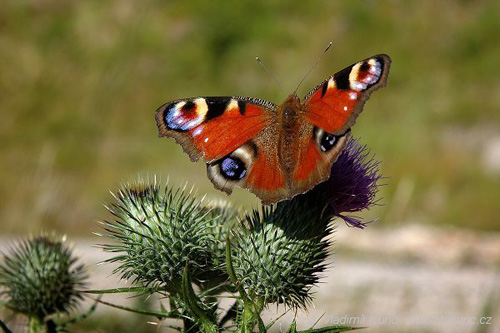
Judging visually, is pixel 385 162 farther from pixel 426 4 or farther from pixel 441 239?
pixel 426 4

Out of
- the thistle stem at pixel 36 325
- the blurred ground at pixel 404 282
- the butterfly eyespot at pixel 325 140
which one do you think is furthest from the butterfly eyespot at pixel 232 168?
the blurred ground at pixel 404 282

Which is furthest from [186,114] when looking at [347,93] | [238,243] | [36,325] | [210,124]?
[36,325]

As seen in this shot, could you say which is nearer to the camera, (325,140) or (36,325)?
(325,140)

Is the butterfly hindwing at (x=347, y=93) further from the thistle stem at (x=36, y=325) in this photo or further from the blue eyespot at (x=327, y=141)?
the thistle stem at (x=36, y=325)

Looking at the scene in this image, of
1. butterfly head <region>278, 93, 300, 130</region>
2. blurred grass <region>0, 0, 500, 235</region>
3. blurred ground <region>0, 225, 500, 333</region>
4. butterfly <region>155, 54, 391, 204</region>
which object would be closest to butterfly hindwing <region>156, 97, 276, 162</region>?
butterfly <region>155, 54, 391, 204</region>

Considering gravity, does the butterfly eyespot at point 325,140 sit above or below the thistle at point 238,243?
above

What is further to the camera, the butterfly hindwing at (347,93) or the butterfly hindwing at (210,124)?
the butterfly hindwing at (210,124)

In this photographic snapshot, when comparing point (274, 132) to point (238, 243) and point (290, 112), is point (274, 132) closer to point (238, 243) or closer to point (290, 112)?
point (290, 112)

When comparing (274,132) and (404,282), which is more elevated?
(404,282)
